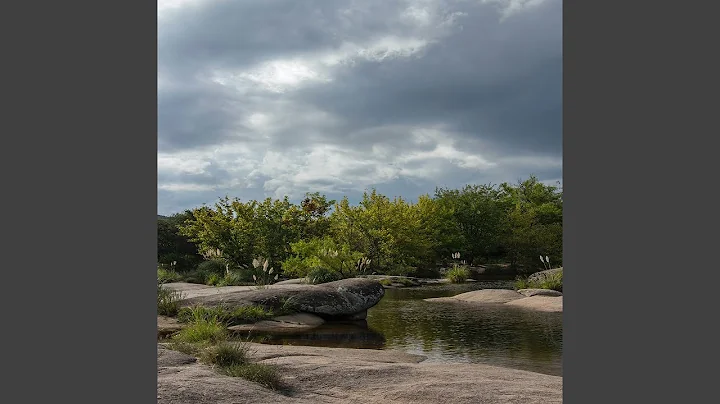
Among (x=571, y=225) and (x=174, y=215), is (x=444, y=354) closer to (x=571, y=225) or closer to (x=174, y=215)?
(x=571, y=225)

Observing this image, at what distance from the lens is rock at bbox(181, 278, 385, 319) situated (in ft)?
33.7

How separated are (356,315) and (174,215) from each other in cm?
2007

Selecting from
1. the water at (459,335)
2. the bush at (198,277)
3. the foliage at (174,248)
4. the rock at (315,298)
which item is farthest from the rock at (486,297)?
the foliage at (174,248)

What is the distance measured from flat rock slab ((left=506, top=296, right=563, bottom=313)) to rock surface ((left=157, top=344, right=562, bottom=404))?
7556 mm

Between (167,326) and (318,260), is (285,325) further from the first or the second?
(318,260)

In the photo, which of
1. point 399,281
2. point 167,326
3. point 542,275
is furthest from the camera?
point 399,281

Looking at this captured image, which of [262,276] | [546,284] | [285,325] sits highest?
[262,276]

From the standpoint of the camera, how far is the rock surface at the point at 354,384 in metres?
4.48

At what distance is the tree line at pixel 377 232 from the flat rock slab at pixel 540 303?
5338mm

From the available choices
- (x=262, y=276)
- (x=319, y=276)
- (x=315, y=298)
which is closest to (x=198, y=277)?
(x=262, y=276)

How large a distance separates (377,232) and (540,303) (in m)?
11.6

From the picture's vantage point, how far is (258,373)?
513cm

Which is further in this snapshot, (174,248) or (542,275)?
(174,248)

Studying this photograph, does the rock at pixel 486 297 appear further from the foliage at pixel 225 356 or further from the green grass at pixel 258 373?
the green grass at pixel 258 373
